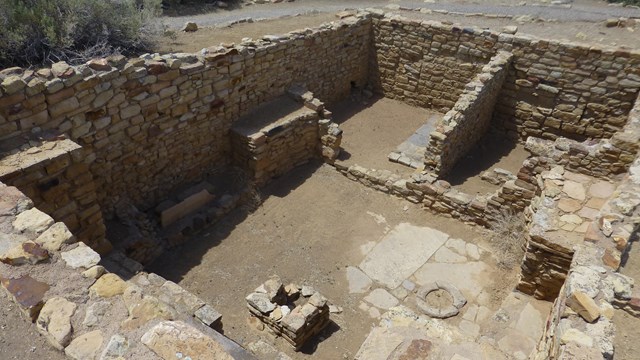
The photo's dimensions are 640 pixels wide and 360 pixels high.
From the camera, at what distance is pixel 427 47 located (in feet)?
36.5

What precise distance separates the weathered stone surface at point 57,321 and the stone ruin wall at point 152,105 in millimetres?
3423

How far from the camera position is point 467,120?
961 centimetres

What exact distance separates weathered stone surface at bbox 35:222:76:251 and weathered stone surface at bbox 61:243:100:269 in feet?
0.43

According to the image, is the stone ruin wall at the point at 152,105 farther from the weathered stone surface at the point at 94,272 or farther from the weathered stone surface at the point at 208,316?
the weathered stone surface at the point at 94,272

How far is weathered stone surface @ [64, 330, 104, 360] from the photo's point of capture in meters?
2.98

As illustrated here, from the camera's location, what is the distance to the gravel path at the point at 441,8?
38.0 feet

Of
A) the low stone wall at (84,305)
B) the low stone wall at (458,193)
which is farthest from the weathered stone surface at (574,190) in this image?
the low stone wall at (84,305)

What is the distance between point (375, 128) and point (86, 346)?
29.1ft

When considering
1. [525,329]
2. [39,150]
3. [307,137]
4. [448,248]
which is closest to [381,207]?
[448,248]

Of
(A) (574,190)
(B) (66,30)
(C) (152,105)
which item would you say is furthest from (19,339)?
(A) (574,190)

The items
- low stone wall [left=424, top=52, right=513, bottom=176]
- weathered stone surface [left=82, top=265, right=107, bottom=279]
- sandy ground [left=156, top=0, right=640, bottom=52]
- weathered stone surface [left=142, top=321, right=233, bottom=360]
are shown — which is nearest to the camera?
weathered stone surface [left=142, top=321, right=233, bottom=360]

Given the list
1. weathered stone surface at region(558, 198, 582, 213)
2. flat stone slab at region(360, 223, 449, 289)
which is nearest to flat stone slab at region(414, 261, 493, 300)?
flat stone slab at region(360, 223, 449, 289)

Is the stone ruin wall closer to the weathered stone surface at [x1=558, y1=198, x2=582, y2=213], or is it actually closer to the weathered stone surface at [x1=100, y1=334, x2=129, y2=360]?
the weathered stone surface at [x1=100, y1=334, x2=129, y2=360]

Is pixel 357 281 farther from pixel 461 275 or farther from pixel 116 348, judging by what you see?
pixel 116 348
